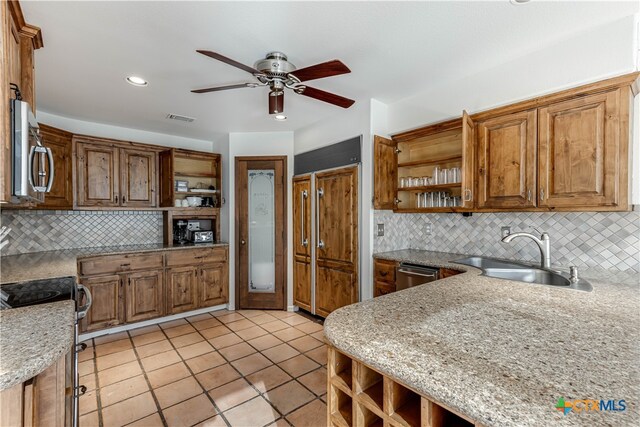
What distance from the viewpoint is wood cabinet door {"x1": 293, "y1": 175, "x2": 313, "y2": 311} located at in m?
3.98

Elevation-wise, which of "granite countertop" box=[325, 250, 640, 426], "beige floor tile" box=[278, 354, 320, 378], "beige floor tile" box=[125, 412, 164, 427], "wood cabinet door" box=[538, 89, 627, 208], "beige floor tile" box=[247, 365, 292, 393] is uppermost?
"wood cabinet door" box=[538, 89, 627, 208]

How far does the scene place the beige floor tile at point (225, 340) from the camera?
3.15 m

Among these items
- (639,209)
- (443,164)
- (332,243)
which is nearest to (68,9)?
(332,243)

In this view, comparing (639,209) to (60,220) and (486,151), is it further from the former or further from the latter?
(60,220)

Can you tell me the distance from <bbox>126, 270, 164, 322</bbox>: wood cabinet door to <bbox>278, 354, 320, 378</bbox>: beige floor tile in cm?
198

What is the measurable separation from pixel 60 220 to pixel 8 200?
2.99 meters

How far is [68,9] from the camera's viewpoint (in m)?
1.75

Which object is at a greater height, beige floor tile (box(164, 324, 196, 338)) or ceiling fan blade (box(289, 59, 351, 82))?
ceiling fan blade (box(289, 59, 351, 82))

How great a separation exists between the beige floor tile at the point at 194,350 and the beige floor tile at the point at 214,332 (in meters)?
0.17

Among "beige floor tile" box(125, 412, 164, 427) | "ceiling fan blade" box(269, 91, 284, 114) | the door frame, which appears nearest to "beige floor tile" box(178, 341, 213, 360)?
"beige floor tile" box(125, 412, 164, 427)

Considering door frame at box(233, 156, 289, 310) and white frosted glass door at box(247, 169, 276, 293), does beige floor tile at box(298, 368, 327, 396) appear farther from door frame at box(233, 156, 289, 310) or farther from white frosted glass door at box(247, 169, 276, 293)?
white frosted glass door at box(247, 169, 276, 293)

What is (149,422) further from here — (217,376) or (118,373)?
(118,373)

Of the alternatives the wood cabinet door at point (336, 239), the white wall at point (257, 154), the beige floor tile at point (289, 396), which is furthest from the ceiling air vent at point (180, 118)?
the beige floor tile at point (289, 396)

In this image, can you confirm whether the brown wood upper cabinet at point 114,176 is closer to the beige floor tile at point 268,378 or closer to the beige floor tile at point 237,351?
the beige floor tile at point 237,351
